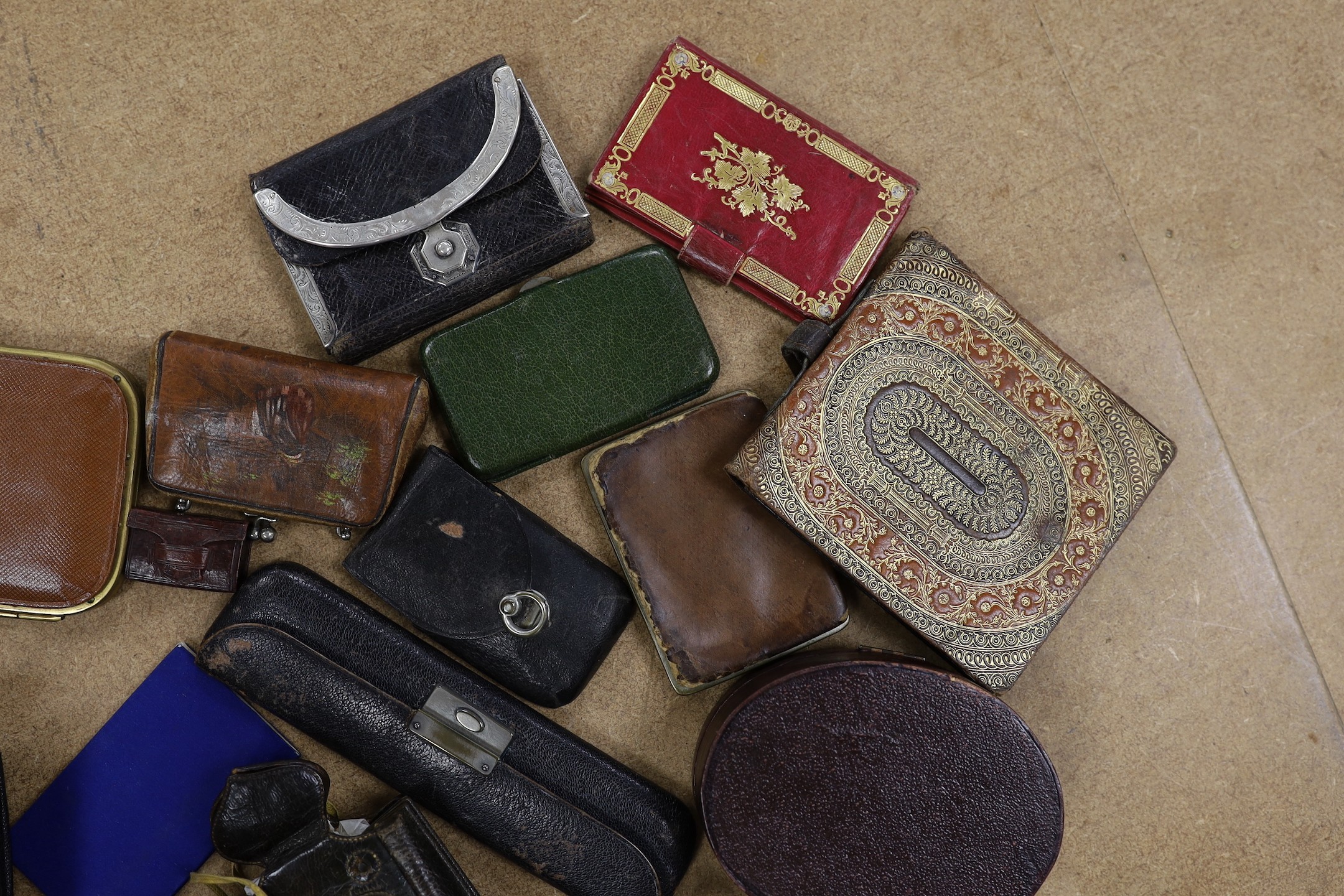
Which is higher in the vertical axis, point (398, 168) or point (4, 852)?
point (398, 168)

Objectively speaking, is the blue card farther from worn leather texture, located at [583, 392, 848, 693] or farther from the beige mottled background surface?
worn leather texture, located at [583, 392, 848, 693]

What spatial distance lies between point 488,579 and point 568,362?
0.53 m

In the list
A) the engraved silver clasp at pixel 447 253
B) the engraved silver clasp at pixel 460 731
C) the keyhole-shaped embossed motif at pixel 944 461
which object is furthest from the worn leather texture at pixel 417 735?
the keyhole-shaped embossed motif at pixel 944 461

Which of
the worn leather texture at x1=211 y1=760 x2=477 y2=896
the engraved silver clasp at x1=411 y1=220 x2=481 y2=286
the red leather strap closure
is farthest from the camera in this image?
the red leather strap closure

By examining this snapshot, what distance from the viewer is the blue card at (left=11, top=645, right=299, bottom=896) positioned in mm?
2047

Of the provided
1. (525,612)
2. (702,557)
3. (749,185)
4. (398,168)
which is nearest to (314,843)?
(525,612)

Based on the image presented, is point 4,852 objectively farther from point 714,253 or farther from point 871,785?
point 714,253

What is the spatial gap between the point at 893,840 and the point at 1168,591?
0.98m

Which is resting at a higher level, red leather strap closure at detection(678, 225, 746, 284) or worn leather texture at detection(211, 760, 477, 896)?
red leather strap closure at detection(678, 225, 746, 284)

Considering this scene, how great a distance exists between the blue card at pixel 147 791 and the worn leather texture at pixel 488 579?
1.59 feet

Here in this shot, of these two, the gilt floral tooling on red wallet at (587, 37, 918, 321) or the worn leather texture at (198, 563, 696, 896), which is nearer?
the worn leather texture at (198, 563, 696, 896)

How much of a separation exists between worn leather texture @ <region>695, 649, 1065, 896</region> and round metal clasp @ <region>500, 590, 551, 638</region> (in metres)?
0.47

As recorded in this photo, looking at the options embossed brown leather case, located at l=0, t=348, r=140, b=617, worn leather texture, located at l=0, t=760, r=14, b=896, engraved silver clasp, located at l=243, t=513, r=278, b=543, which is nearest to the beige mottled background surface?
engraved silver clasp, located at l=243, t=513, r=278, b=543

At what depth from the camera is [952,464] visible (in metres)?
2.02
